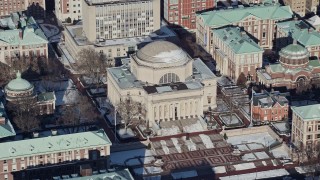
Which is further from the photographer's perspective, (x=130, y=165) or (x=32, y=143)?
(x=130, y=165)

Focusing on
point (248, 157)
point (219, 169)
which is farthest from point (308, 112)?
point (219, 169)

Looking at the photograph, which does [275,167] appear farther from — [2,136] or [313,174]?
[2,136]

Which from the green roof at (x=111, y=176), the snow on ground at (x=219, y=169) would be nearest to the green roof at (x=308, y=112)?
the snow on ground at (x=219, y=169)

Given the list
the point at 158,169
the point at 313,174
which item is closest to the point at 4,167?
the point at 158,169

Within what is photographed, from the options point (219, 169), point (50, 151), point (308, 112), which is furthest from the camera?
point (308, 112)

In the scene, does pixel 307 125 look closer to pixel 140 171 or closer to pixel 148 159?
pixel 148 159

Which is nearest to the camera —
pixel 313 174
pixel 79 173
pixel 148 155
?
pixel 79 173
